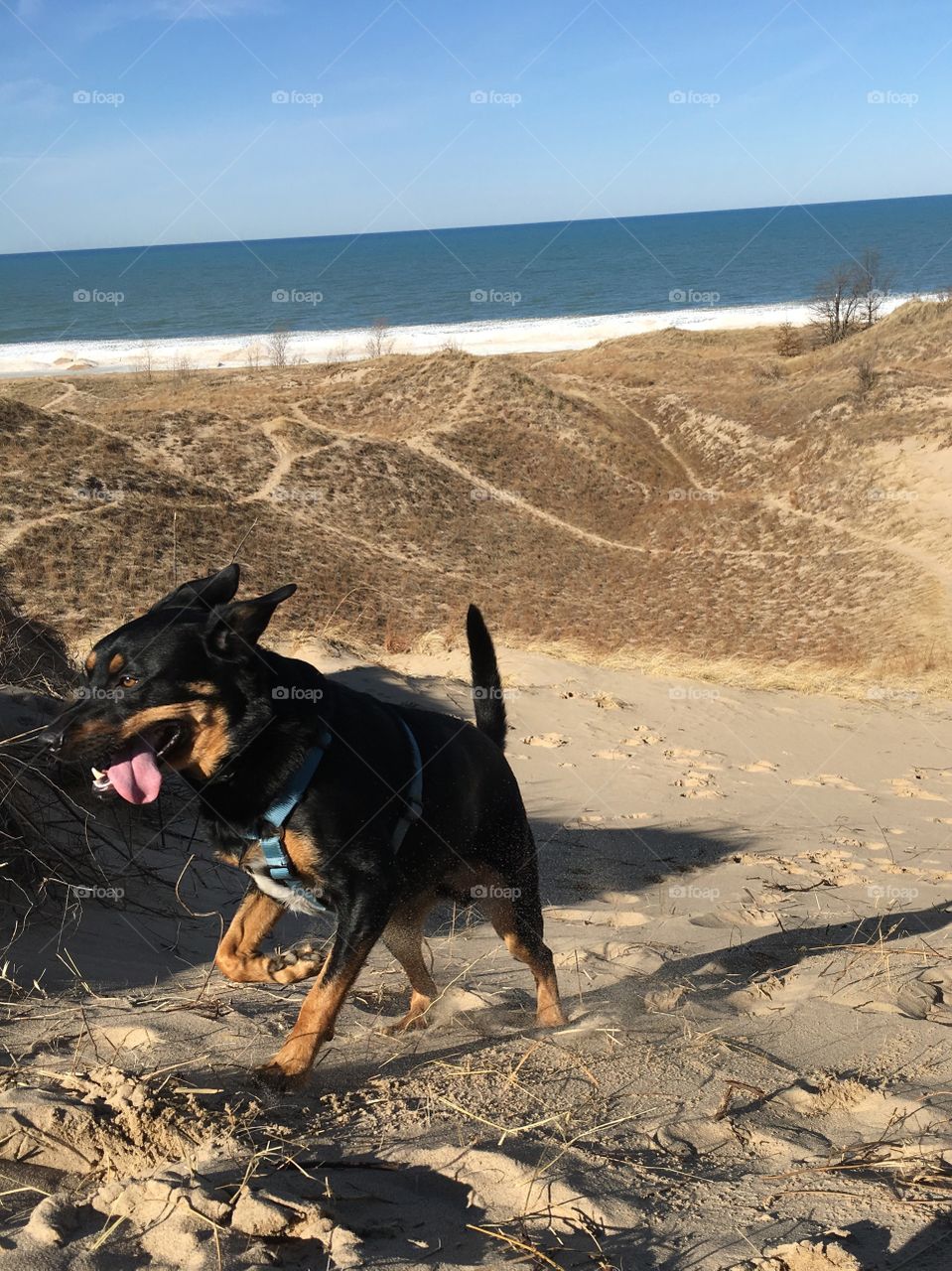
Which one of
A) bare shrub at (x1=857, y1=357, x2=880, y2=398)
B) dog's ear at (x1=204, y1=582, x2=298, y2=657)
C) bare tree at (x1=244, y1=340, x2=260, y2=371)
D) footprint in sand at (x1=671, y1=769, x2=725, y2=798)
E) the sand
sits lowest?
footprint in sand at (x1=671, y1=769, x2=725, y2=798)

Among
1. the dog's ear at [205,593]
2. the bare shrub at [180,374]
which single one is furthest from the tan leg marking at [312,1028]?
the bare shrub at [180,374]

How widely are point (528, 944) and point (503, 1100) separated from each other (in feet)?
3.47

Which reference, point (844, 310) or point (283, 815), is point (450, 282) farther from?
point (283, 815)

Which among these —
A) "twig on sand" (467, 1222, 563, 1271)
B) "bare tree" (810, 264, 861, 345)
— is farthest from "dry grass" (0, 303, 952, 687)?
"twig on sand" (467, 1222, 563, 1271)

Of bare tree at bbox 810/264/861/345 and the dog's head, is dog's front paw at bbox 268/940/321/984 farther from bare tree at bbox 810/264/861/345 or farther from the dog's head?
bare tree at bbox 810/264/861/345

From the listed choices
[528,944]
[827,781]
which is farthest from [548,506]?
[528,944]

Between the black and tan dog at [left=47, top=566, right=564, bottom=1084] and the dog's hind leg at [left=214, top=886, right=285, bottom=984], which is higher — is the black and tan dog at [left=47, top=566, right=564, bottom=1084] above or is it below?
above

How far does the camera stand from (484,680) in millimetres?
4801

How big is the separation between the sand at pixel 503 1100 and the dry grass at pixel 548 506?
9.93 metres

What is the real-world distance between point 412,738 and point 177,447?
76.2 feet

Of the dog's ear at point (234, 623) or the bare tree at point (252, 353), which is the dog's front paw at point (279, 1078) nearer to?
the dog's ear at point (234, 623)

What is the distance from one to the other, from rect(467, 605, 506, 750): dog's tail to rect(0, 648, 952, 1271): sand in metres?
1.12

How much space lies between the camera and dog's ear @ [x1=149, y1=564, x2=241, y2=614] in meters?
3.63

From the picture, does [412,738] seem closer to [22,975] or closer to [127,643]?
[127,643]
